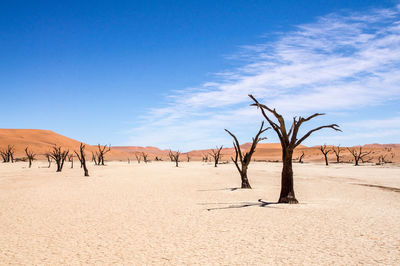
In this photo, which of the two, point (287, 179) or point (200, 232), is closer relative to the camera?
point (200, 232)

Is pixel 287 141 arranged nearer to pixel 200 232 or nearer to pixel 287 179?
pixel 287 179

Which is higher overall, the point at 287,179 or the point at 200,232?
the point at 287,179

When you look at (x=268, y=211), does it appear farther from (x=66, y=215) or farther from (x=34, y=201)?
(x=34, y=201)

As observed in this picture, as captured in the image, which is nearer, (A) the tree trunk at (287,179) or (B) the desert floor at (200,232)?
(B) the desert floor at (200,232)

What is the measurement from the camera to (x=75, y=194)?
17234mm

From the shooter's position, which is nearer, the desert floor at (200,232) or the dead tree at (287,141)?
the desert floor at (200,232)

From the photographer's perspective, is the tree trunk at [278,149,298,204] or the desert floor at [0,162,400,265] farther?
the tree trunk at [278,149,298,204]

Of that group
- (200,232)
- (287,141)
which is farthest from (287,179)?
(200,232)

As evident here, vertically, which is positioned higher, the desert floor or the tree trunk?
the tree trunk

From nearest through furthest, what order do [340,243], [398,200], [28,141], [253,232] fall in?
[340,243], [253,232], [398,200], [28,141]

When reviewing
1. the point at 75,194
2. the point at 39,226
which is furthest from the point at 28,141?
the point at 39,226

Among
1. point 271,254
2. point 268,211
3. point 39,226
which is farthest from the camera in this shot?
point 268,211

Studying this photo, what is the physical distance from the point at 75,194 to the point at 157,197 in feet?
15.5

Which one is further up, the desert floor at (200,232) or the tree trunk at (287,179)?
the tree trunk at (287,179)
